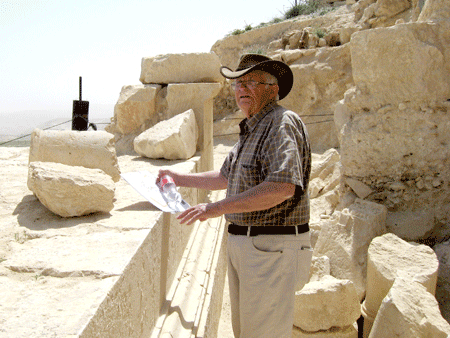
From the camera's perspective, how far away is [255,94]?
198 centimetres

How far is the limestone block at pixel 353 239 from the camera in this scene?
3539 millimetres

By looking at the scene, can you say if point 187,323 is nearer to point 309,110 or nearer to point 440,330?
→ point 440,330

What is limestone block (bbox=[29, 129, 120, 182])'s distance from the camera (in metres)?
2.60

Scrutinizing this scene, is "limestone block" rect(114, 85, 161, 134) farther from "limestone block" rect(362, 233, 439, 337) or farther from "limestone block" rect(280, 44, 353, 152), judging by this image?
"limestone block" rect(280, 44, 353, 152)

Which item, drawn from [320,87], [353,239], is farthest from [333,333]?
[320,87]

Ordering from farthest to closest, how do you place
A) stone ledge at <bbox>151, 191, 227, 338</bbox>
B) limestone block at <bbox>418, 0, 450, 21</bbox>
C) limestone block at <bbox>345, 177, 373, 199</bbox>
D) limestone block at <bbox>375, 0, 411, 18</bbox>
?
limestone block at <bbox>375, 0, 411, 18</bbox>, limestone block at <bbox>345, 177, 373, 199</bbox>, limestone block at <bbox>418, 0, 450, 21</bbox>, stone ledge at <bbox>151, 191, 227, 338</bbox>

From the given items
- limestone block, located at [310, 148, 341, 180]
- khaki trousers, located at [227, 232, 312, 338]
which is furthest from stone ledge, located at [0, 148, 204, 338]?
limestone block, located at [310, 148, 341, 180]

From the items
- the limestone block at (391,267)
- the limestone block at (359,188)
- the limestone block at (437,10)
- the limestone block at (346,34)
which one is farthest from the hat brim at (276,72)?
the limestone block at (346,34)

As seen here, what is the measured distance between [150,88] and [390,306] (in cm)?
320

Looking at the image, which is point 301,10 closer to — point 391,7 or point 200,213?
point 391,7

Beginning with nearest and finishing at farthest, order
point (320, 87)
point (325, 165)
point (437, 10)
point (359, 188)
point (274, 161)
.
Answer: point (274, 161)
point (437, 10)
point (359, 188)
point (325, 165)
point (320, 87)

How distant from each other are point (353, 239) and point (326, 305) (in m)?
0.82

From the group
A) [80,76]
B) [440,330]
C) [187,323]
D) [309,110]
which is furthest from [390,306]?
[309,110]

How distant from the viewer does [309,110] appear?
11.0m
